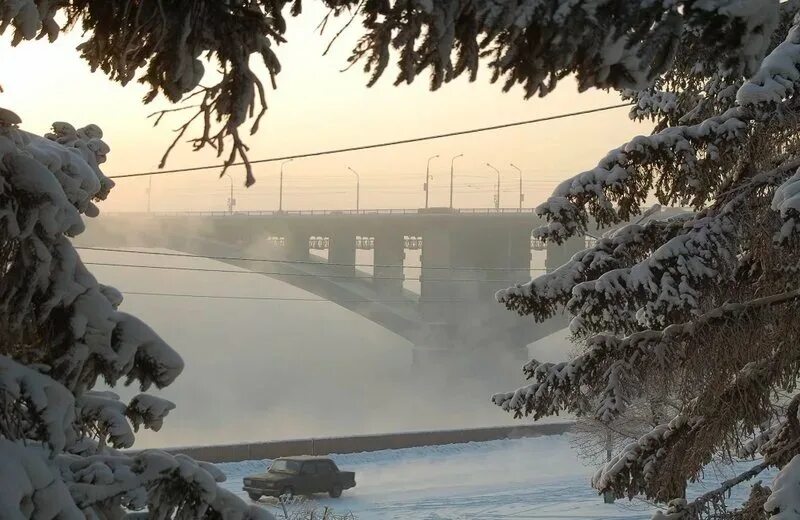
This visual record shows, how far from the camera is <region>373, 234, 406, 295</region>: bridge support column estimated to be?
188 ft

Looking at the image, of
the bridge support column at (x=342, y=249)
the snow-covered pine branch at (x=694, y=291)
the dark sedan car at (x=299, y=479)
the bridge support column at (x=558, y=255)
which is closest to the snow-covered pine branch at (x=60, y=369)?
the snow-covered pine branch at (x=694, y=291)

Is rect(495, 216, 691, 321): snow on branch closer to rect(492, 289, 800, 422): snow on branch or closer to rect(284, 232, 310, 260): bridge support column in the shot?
rect(492, 289, 800, 422): snow on branch

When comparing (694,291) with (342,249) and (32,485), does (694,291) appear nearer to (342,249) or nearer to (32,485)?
(32,485)

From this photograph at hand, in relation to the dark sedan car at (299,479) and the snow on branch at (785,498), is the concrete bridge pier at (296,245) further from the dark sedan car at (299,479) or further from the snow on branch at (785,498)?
the snow on branch at (785,498)

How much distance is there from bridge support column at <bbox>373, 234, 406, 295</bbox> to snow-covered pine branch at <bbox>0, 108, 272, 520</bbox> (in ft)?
172

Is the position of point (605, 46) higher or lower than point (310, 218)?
lower

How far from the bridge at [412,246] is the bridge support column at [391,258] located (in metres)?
0.06

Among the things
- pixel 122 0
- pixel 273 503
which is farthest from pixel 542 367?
pixel 273 503

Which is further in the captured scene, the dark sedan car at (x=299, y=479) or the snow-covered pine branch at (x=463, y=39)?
the dark sedan car at (x=299, y=479)

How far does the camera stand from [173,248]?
191ft

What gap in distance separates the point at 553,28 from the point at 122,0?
1.49m

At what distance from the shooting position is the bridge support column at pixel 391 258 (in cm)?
5728

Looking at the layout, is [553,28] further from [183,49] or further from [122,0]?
[122,0]

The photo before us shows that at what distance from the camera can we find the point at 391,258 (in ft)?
202
